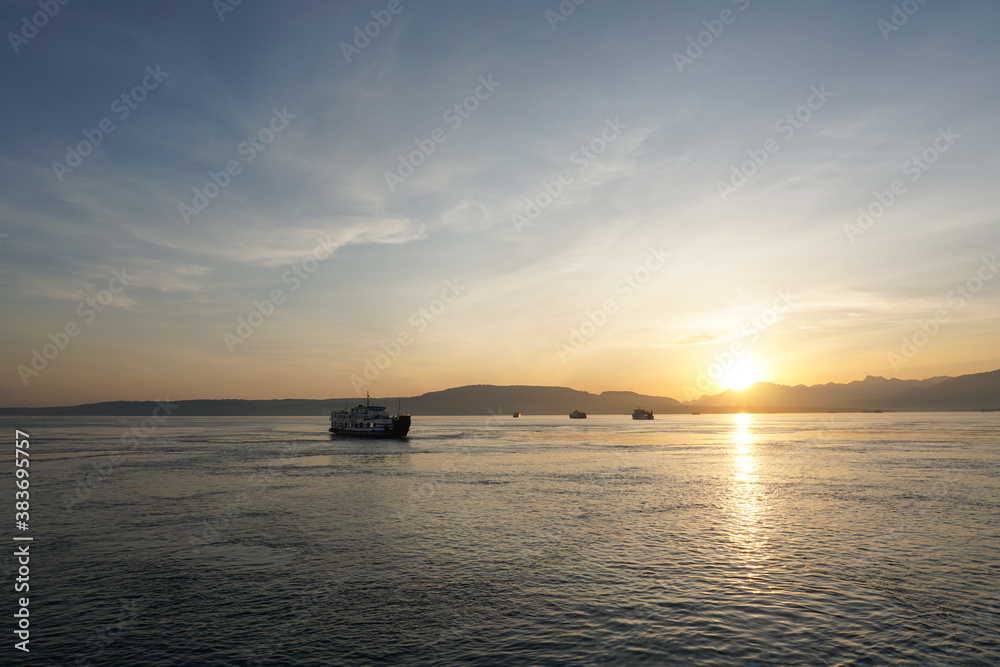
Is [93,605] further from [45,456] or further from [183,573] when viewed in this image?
[45,456]

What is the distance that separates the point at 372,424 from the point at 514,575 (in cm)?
12434

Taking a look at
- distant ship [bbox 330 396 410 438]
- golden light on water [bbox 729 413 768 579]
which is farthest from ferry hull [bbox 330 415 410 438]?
golden light on water [bbox 729 413 768 579]

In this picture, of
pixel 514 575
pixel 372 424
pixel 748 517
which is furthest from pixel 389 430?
pixel 514 575

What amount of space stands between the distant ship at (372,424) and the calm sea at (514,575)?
286ft

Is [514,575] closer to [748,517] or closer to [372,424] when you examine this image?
[748,517]

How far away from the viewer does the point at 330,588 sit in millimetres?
23906

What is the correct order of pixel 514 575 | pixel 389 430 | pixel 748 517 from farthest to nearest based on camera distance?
1. pixel 389 430
2. pixel 748 517
3. pixel 514 575

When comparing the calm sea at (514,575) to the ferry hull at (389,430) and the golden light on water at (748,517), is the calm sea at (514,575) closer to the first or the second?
the golden light on water at (748,517)

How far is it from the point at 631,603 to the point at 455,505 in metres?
23.9

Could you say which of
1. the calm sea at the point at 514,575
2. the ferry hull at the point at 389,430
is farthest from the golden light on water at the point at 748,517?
the ferry hull at the point at 389,430

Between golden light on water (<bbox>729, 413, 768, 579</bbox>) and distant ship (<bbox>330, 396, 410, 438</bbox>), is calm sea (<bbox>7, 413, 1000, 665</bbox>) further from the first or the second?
distant ship (<bbox>330, 396, 410, 438</bbox>)

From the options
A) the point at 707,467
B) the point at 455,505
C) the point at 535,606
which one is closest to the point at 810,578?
the point at 535,606

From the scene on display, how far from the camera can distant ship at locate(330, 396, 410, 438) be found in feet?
465

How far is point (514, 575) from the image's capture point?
84.1 feet
